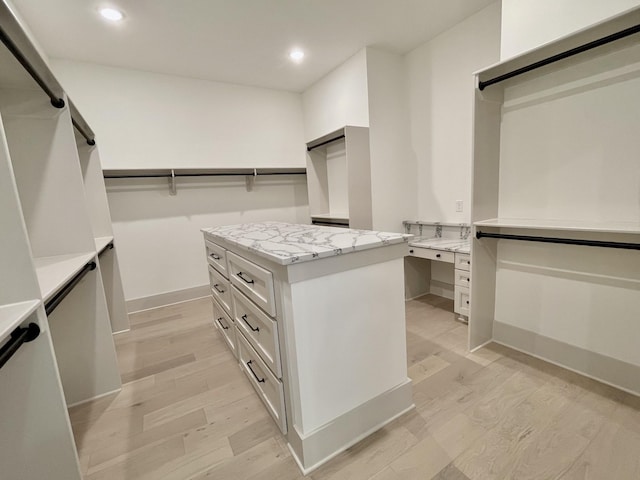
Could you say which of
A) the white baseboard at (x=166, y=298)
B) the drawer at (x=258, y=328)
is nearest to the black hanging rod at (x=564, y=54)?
the drawer at (x=258, y=328)

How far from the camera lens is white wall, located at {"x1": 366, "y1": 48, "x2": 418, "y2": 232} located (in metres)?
2.94

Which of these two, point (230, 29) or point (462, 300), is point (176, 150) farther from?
point (462, 300)

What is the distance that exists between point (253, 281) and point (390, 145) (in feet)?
7.67

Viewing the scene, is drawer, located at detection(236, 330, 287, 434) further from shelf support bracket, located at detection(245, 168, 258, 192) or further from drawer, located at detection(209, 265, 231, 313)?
shelf support bracket, located at detection(245, 168, 258, 192)

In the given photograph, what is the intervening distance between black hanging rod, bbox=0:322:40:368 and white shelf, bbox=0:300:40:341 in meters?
0.06

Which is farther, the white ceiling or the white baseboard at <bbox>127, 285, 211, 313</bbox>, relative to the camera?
the white baseboard at <bbox>127, 285, 211, 313</bbox>

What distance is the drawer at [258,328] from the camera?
130 centimetres

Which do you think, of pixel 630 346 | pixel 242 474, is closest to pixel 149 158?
pixel 242 474

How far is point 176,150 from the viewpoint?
333 cm

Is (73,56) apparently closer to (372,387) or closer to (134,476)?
(134,476)

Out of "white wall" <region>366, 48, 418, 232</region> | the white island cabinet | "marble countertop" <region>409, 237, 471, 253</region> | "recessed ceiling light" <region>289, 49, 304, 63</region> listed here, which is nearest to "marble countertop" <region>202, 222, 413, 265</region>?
the white island cabinet

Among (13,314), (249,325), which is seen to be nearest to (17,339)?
(13,314)

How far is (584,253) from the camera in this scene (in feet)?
5.58

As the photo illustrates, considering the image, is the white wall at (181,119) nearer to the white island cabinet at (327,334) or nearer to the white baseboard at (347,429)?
the white island cabinet at (327,334)
